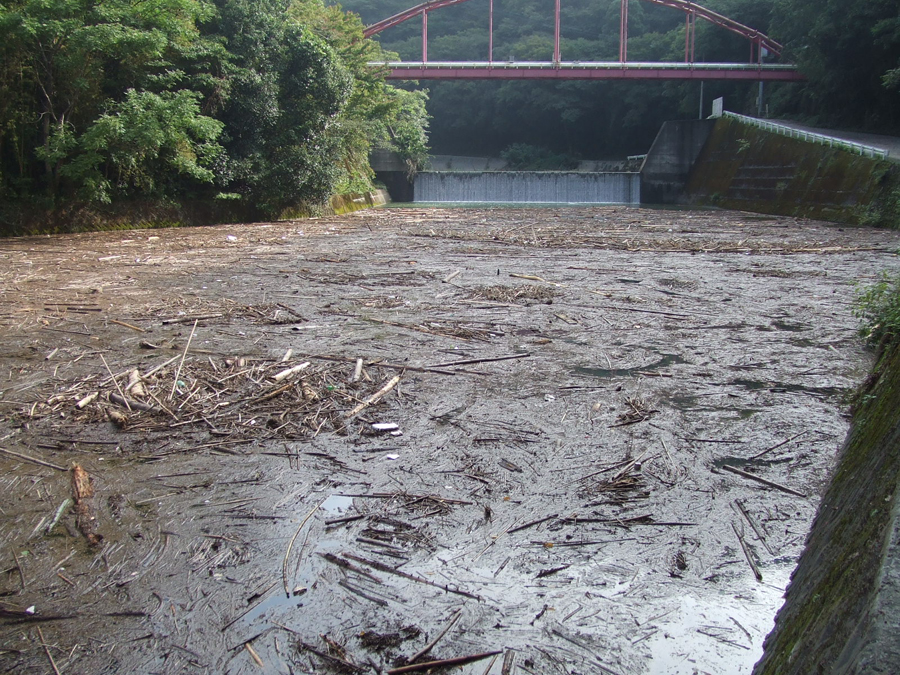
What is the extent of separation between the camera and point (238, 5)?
57.6ft

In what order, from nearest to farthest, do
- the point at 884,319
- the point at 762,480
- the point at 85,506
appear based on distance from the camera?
the point at 85,506 < the point at 762,480 < the point at 884,319

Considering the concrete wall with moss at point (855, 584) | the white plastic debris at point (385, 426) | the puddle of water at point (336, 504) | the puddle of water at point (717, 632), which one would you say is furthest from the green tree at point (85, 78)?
the concrete wall with moss at point (855, 584)

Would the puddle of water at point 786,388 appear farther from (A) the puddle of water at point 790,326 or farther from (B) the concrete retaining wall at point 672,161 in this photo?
(B) the concrete retaining wall at point 672,161

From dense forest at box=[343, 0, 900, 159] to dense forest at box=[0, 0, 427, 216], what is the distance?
17.4 meters

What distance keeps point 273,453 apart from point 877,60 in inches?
1205

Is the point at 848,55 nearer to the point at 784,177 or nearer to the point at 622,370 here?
the point at 784,177

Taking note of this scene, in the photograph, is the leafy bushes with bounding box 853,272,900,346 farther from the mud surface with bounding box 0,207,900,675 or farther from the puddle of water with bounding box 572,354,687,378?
the puddle of water with bounding box 572,354,687,378

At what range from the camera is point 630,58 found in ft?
168

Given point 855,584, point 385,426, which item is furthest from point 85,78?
point 855,584

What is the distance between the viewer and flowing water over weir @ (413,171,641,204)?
3628 centimetres

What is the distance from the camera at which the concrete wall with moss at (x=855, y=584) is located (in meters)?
1.13

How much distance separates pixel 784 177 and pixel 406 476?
82.6 feet

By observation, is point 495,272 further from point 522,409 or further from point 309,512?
point 309,512

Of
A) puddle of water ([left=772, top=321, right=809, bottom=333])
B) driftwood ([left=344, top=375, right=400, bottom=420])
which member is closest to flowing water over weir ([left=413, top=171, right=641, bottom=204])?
puddle of water ([left=772, top=321, right=809, bottom=333])
